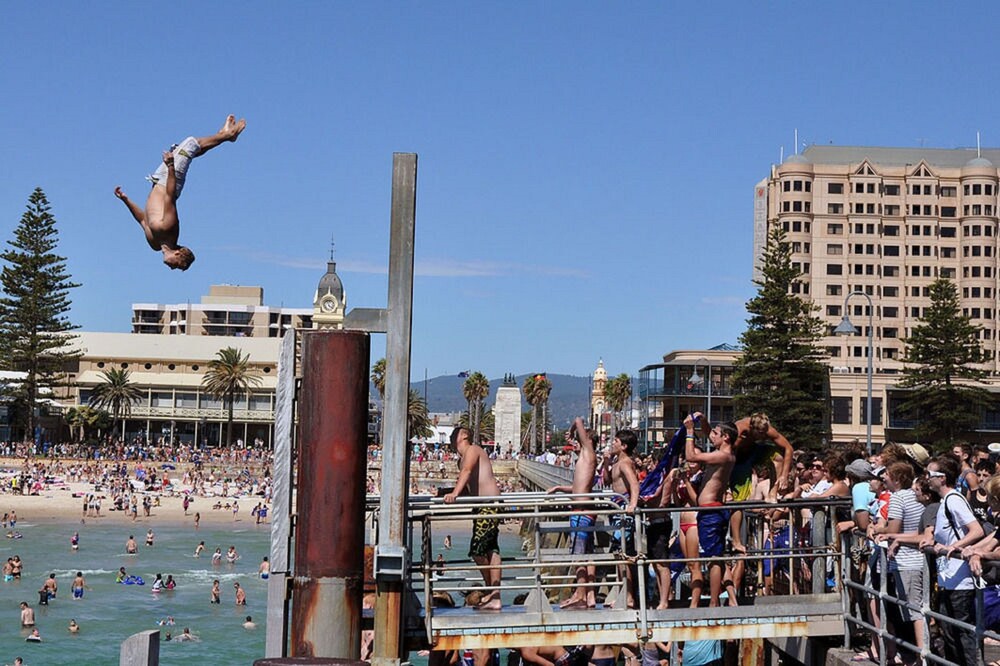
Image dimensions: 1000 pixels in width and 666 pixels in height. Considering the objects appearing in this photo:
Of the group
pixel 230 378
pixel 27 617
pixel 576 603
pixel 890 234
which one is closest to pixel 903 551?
pixel 576 603

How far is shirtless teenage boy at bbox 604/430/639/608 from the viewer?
9883mm

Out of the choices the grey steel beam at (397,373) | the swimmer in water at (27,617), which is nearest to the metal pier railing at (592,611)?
the grey steel beam at (397,373)

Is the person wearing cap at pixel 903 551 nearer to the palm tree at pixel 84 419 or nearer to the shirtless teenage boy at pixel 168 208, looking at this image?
the shirtless teenage boy at pixel 168 208

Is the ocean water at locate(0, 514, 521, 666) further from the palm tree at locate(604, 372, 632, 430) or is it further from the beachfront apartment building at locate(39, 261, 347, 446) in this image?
the palm tree at locate(604, 372, 632, 430)

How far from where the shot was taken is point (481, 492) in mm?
10203

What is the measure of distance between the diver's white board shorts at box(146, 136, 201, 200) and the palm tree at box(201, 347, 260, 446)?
3903 inches

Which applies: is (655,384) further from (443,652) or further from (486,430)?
(486,430)

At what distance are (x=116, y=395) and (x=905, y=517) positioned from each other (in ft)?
335

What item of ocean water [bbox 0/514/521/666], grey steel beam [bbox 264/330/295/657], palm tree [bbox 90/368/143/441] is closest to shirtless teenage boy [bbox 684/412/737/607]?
grey steel beam [bbox 264/330/295/657]

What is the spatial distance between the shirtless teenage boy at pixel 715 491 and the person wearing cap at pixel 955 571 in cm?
185

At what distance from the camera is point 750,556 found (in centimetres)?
956

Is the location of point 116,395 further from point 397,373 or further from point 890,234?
point 397,373

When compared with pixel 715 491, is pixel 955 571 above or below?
below

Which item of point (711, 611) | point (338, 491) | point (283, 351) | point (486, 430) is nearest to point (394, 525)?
point (338, 491)
